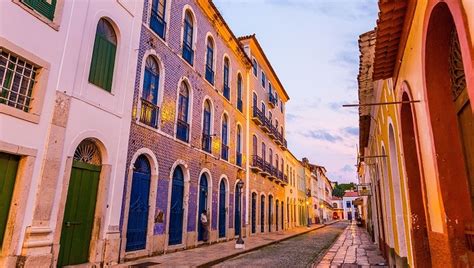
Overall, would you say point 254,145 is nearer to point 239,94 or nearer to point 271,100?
point 239,94

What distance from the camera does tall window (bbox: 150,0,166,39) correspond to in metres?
11.7

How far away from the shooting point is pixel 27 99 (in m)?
6.88

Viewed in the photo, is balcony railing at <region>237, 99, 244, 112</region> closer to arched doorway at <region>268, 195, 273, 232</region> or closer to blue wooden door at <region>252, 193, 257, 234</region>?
blue wooden door at <region>252, 193, 257, 234</region>

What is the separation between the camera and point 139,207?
10.3 meters

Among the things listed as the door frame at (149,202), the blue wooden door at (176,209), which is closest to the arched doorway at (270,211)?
the blue wooden door at (176,209)

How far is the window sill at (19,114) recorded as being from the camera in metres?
6.23

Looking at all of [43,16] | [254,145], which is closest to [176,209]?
[43,16]

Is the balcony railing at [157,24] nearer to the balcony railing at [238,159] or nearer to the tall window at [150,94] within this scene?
the tall window at [150,94]

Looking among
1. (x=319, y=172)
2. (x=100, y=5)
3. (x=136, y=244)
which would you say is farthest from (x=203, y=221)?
(x=319, y=172)

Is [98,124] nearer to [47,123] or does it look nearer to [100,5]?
[47,123]

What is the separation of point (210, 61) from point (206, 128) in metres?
3.74

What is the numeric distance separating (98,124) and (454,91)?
→ 8219 mm

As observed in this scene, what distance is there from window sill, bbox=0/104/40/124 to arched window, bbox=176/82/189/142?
20.7 ft

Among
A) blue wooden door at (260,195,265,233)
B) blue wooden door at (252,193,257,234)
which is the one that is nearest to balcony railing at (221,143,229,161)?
blue wooden door at (252,193,257,234)
